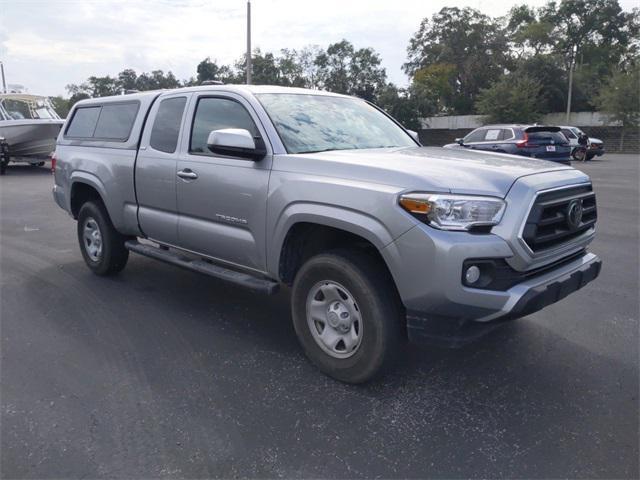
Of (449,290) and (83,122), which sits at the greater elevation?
(83,122)

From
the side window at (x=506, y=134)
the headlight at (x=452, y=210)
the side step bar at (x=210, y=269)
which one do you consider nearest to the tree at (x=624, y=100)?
the side window at (x=506, y=134)

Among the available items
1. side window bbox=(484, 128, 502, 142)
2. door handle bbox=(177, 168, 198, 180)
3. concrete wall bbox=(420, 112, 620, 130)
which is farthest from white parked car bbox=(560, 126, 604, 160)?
door handle bbox=(177, 168, 198, 180)

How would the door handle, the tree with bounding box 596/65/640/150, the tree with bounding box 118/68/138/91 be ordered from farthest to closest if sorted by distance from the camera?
1. the tree with bounding box 118/68/138/91
2. the tree with bounding box 596/65/640/150
3. the door handle

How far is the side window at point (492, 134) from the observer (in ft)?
54.0

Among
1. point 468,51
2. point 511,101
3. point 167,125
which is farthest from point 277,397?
point 468,51

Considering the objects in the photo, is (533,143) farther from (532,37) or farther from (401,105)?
(532,37)

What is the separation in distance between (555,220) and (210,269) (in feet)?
8.49

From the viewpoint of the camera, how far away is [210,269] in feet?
14.2

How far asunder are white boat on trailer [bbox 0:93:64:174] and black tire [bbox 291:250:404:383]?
1656 cm

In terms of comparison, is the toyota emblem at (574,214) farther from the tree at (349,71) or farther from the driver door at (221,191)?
the tree at (349,71)

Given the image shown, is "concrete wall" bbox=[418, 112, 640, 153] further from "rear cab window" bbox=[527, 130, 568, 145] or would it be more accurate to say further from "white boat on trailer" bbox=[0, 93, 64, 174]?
"white boat on trailer" bbox=[0, 93, 64, 174]

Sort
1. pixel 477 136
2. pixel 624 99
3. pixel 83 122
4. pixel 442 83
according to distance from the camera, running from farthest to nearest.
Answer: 1. pixel 442 83
2. pixel 624 99
3. pixel 477 136
4. pixel 83 122

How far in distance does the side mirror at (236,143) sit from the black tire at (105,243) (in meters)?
2.42

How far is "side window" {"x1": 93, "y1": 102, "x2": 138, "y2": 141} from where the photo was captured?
5.38 m
